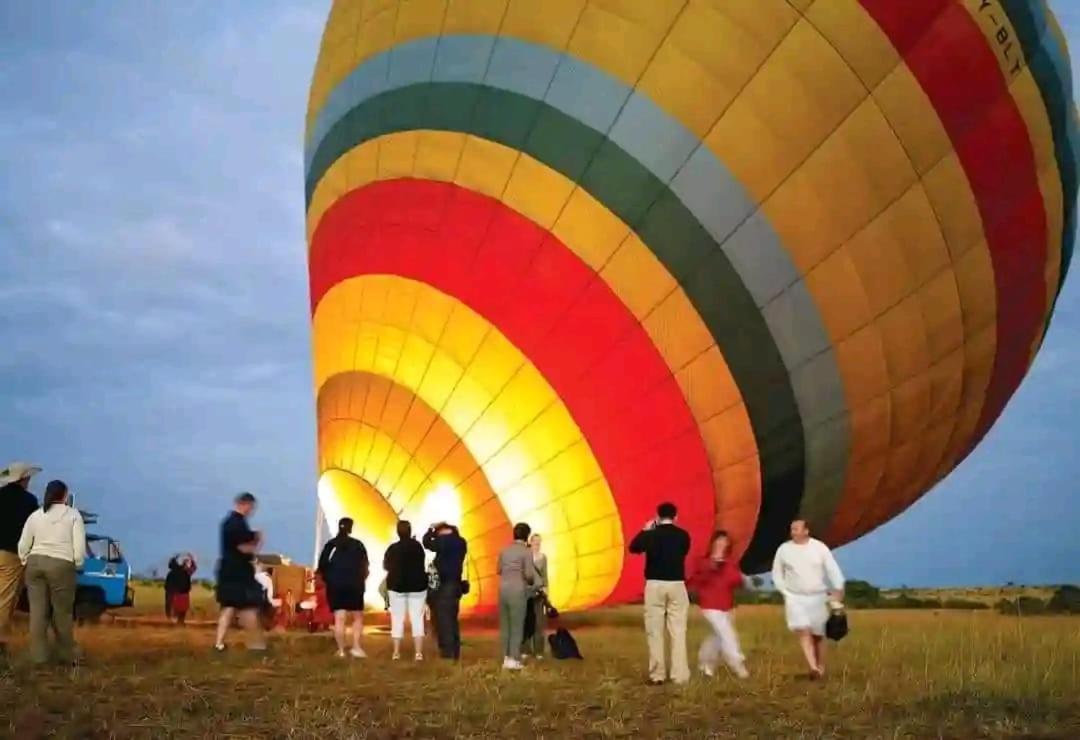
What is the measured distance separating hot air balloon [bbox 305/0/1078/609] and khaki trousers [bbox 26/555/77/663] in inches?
182

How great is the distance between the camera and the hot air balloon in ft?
33.9

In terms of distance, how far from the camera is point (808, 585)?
8672 millimetres

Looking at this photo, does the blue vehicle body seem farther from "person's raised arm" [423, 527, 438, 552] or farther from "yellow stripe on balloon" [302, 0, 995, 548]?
"yellow stripe on balloon" [302, 0, 995, 548]

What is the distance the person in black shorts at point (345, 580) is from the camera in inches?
381

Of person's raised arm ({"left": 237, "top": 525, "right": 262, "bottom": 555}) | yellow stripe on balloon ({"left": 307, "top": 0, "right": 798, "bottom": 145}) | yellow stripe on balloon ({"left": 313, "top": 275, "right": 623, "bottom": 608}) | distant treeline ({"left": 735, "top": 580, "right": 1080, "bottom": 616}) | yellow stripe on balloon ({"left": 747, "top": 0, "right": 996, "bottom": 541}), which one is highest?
yellow stripe on balloon ({"left": 307, "top": 0, "right": 798, "bottom": 145})

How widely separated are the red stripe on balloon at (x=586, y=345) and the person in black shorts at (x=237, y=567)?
3.42 meters

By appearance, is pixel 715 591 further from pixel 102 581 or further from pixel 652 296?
pixel 102 581

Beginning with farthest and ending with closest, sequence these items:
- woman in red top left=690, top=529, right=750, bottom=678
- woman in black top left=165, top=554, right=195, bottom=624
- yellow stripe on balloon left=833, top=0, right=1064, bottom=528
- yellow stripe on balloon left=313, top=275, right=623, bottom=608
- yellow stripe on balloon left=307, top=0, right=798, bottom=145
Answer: woman in black top left=165, top=554, right=195, bottom=624 < yellow stripe on balloon left=313, top=275, right=623, bottom=608 < yellow stripe on balloon left=833, top=0, right=1064, bottom=528 < yellow stripe on balloon left=307, top=0, right=798, bottom=145 < woman in red top left=690, top=529, right=750, bottom=678

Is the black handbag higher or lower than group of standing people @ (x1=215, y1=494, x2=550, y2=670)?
lower

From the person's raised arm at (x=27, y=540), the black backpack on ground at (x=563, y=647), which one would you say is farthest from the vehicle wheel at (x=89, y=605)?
the person's raised arm at (x=27, y=540)

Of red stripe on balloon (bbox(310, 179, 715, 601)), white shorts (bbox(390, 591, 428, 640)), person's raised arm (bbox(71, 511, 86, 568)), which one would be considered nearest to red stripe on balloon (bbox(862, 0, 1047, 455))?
red stripe on balloon (bbox(310, 179, 715, 601))

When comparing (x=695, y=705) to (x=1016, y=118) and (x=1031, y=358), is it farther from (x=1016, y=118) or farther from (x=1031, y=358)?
(x=1031, y=358)

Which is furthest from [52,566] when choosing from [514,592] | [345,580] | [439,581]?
[514,592]

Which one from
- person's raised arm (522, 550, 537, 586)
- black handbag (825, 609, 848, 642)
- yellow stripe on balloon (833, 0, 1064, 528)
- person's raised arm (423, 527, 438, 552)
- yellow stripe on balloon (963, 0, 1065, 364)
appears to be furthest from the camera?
yellow stripe on balloon (833, 0, 1064, 528)
